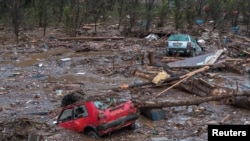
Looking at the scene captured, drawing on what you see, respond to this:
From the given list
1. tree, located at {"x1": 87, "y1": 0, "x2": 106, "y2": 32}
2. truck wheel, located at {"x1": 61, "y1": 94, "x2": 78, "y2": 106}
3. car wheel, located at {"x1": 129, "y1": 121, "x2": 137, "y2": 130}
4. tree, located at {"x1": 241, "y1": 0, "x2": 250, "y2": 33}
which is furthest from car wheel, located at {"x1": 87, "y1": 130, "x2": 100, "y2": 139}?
tree, located at {"x1": 87, "y1": 0, "x2": 106, "y2": 32}

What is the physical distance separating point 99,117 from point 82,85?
7.17 meters

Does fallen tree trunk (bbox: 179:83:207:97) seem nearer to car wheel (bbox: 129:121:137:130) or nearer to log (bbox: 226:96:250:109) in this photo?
log (bbox: 226:96:250:109)

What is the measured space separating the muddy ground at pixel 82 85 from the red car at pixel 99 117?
1.01 feet

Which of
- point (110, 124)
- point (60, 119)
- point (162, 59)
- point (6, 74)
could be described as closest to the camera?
point (110, 124)

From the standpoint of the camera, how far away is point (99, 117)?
32.8ft

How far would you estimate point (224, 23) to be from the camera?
Answer: 3788 centimetres

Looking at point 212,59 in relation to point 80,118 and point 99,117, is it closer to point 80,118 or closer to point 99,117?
point 80,118

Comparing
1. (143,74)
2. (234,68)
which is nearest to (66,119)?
(143,74)

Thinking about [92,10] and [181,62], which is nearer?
[181,62]

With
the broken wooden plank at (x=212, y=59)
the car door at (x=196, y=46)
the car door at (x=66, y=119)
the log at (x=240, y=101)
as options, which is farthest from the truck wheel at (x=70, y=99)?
the car door at (x=196, y=46)

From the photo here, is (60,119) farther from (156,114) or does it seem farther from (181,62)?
(181,62)

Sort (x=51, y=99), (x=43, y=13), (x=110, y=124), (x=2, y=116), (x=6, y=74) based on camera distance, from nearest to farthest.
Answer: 1. (x=110, y=124)
2. (x=2, y=116)
3. (x=51, y=99)
4. (x=6, y=74)
5. (x=43, y=13)

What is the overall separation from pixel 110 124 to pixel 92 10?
31.7 m

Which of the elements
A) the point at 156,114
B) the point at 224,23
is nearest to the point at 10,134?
the point at 156,114
